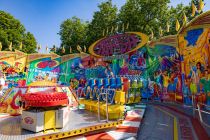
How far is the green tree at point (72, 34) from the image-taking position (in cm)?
3506

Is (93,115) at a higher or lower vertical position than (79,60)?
lower

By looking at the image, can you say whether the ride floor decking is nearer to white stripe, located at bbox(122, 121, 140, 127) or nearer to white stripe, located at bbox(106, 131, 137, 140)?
white stripe, located at bbox(106, 131, 137, 140)

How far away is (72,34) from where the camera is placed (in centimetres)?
3703

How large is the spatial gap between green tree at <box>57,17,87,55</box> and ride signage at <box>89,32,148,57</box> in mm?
13578

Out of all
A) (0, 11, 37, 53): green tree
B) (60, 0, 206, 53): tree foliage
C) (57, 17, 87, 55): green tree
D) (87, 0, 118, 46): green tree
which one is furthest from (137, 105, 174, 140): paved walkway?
(0, 11, 37, 53): green tree

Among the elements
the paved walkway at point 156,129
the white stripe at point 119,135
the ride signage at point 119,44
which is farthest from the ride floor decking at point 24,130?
the ride signage at point 119,44

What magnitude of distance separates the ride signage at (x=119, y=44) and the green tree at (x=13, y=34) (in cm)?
1927

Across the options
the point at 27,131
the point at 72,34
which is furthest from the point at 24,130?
the point at 72,34

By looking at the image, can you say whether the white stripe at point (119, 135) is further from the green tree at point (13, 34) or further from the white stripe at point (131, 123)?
the green tree at point (13, 34)

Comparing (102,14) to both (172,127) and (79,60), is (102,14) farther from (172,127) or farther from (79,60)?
(172,127)

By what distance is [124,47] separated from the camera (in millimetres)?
18797

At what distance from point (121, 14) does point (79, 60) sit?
1080 cm

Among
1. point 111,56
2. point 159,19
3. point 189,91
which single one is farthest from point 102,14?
point 189,91

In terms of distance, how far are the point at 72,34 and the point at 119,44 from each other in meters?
19.4
